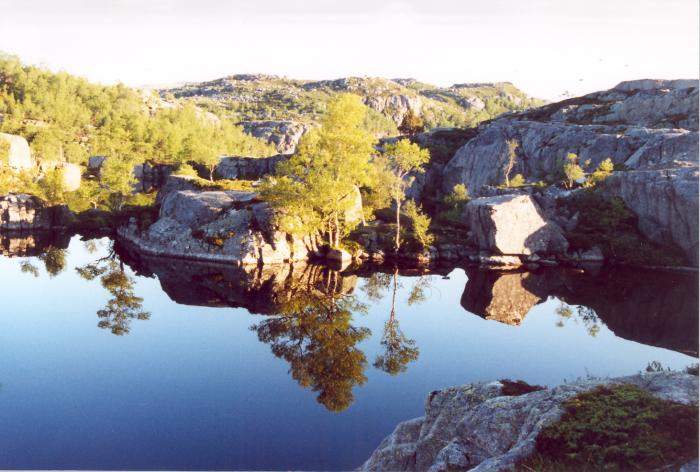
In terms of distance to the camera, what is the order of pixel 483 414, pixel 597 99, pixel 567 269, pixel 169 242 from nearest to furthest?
pixel 483 414
pixel 567 269
pixel 169 242
pixel 597 99

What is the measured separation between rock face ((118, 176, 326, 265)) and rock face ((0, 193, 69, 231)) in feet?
61.4

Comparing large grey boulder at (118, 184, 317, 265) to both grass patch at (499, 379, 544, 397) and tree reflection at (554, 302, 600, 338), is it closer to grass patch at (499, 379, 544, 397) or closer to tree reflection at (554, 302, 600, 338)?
tree reflection at (554, 302, 600, 338)

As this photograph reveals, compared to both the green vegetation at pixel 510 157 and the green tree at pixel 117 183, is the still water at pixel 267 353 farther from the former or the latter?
the green vegetation at pixel 510 157

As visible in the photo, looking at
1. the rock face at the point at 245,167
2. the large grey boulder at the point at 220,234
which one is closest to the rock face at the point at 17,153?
the rock face at the point at 245,167

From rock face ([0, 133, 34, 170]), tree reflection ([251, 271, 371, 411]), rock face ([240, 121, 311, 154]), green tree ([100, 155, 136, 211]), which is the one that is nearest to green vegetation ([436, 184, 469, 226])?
A: tree reflection ([251, 271, 371, 411])

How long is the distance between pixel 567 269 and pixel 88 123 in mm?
118249

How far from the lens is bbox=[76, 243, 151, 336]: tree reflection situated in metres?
A: 29.6

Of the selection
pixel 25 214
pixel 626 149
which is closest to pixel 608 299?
pixel 626 149

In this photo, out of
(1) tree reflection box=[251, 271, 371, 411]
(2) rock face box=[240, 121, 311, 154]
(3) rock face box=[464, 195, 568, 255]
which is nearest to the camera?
(1) tree reflection box=[251, 271, 371, 411]

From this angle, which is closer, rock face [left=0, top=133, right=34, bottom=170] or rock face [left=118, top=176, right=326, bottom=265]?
rock face [left=118, top=176, right=326, bottom=265]

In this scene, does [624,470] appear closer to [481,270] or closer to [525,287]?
[525,287]

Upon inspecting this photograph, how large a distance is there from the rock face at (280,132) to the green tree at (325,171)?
124008 millimetres

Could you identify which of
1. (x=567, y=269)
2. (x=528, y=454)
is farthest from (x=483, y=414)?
(x=567, y=269)

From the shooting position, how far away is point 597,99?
98000 mm
